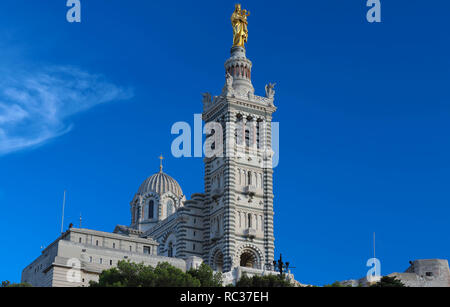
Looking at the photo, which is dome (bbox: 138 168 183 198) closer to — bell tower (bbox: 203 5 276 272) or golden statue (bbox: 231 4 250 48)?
bell tower (bbox: 203 5 276 272)

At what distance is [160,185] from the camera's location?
137875 millimetres

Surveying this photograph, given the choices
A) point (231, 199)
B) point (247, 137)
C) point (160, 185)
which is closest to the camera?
point (231, 199)

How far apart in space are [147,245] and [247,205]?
15.2 meters

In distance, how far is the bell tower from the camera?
366ft

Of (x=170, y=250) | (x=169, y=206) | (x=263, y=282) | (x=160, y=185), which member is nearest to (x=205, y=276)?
(x=263, y=282)

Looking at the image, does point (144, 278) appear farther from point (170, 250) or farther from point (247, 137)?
point (247, 137)

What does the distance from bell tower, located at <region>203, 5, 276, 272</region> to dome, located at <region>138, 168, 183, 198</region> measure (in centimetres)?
1963

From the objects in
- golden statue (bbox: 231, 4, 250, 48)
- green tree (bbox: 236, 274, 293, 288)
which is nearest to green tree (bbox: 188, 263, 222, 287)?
green tree (bbox: 236, 274, 293, 288)

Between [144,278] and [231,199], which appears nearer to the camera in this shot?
[144,278]

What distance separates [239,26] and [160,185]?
101 ft

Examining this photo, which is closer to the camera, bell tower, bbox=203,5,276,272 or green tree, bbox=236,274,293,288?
green tree, bbox=236,274,293,288
